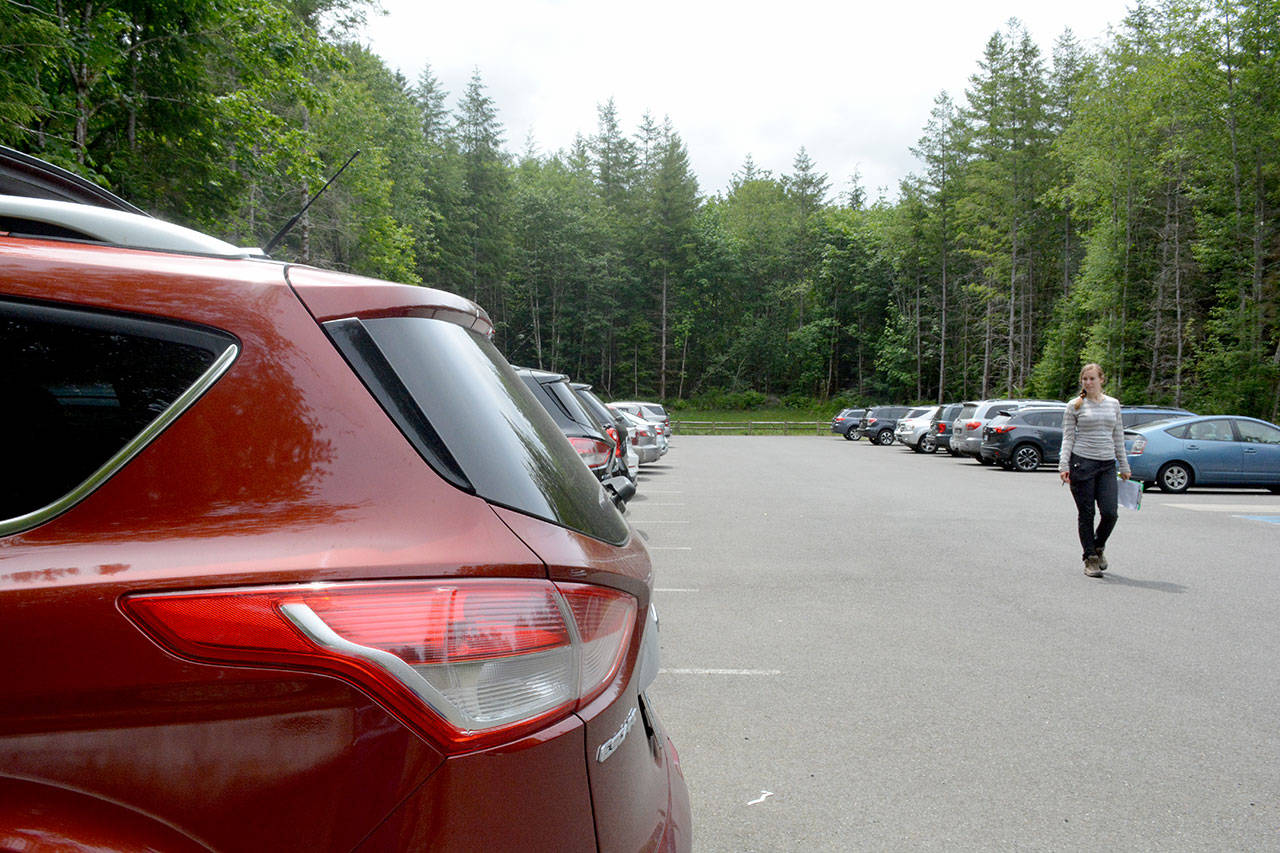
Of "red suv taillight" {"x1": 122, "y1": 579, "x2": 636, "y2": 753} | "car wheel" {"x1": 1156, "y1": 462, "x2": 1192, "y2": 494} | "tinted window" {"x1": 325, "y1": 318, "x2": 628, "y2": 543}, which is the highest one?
"tinted window" {"x1": 325, "y1": 318, "x2": 628, "y2": 543}

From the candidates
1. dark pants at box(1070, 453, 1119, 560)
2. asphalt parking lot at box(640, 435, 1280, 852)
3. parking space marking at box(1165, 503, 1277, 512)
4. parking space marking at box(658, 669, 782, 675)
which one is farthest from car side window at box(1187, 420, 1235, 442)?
parking space marking at box(658, 669, 782, 675)

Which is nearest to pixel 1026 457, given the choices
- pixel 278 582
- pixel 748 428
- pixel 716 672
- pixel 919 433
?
pixel 919 433

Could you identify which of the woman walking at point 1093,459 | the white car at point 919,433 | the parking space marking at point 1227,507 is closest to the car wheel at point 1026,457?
the parking space marking at point 1227,507

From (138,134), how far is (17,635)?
50.2ft

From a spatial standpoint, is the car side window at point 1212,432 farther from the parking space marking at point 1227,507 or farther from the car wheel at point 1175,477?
the parking space marking at point 1227,507

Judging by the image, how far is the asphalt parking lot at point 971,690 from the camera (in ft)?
10.7

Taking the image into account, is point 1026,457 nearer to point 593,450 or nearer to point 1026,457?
point 1026,457

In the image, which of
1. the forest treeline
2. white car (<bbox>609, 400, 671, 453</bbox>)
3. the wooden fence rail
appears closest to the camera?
the forest treeline

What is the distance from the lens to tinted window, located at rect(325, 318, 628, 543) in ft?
4.85

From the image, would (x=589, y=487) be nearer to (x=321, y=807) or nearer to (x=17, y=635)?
(x=321, y=807)

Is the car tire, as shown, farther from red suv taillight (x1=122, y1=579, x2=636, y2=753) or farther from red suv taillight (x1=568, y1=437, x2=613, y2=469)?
red suv taillight (x1=122, y1=579, x2=636, y2=753)

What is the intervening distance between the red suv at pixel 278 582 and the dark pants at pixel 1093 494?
750 cm

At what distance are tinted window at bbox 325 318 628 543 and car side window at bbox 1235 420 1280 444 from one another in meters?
19.5

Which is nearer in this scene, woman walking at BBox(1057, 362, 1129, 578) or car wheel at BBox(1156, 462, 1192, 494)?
woman walking at BBox(1057, 362, 1129, 578)
